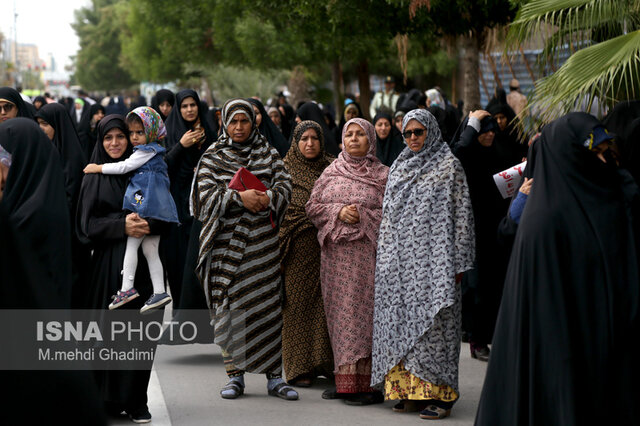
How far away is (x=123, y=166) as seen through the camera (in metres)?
6.17

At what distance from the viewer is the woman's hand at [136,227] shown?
6121 millimetres

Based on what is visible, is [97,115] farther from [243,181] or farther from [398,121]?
[243,181]

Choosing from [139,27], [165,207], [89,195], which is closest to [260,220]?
[165,207]

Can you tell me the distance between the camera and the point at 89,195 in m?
6.24

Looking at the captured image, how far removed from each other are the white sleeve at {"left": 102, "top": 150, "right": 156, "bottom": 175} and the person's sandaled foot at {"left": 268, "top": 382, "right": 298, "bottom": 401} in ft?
6.04

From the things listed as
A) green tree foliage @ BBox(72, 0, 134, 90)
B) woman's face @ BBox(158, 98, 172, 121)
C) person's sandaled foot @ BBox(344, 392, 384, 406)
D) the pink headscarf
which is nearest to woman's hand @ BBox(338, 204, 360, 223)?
the pink headscarf

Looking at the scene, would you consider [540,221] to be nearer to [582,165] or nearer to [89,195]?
A: [582,165]

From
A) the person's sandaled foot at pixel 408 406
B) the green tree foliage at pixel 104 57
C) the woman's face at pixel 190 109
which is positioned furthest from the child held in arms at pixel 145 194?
the green tree foliage at pixel 104 57

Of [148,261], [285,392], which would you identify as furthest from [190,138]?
[285,392]

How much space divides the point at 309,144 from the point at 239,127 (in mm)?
692

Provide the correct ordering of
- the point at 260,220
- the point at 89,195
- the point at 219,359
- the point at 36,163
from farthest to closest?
the point at 219,359, the point at 260,220, the point at 89,195, the point at 36,163

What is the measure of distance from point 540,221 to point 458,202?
1.90 metres

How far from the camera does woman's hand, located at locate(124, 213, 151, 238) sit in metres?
6.12

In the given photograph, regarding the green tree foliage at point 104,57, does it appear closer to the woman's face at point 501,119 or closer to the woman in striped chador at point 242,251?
the woman's face at point 501,119
